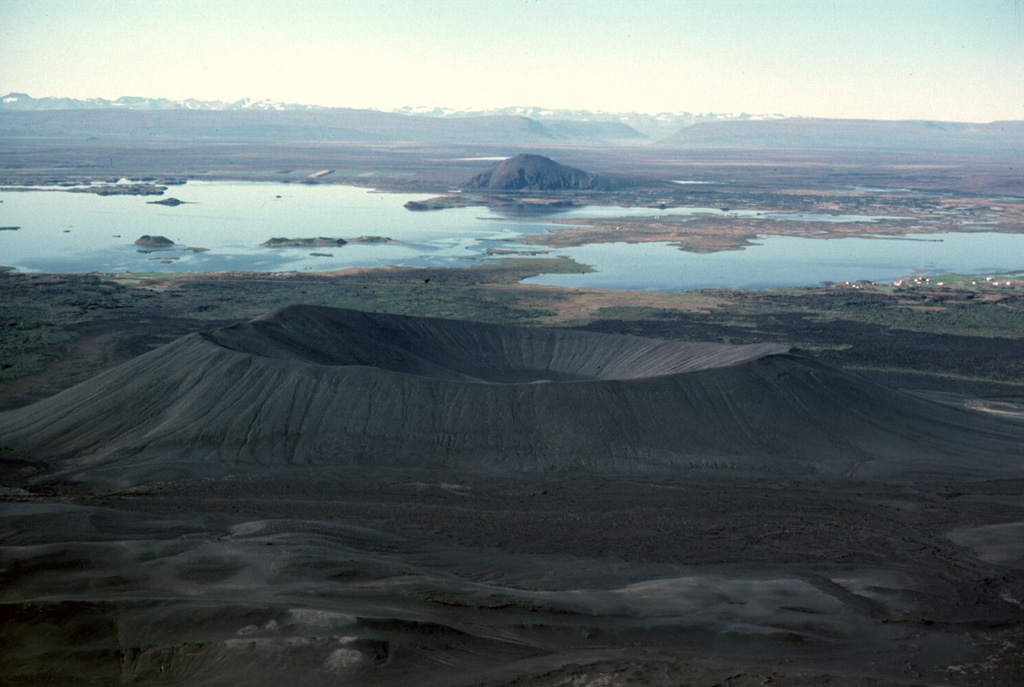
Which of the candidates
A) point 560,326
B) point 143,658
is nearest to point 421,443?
point 143,658

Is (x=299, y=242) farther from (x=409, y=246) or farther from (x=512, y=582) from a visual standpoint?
(x=512, y=582)

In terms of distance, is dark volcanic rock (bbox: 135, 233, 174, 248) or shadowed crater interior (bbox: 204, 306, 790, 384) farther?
dark volcanic rock (bbox: 135, 233, 174, 248)

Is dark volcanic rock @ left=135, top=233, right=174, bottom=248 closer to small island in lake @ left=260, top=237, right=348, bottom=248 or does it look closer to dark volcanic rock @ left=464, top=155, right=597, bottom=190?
small island in lake @ left=260, top=237, right=348, bottom=248

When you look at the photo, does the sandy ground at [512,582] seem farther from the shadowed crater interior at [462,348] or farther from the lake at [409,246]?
the lake at [409,246]

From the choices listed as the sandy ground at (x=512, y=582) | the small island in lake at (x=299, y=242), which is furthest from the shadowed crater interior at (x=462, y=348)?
the small island in lake at (x=299, y=242)

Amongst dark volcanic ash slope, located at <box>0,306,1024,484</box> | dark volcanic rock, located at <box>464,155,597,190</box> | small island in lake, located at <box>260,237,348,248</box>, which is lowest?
small island in lake, located at <box>260,237,348,248</box>

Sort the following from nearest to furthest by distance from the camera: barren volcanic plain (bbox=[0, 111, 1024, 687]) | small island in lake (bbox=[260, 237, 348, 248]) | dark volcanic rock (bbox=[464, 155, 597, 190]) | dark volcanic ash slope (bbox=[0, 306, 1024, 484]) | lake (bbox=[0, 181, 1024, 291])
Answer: barren volcanic plain (bbox=[0, 111, 1024, 687]), dark volcanic ash slope (bbox=[0, 306, 1024, 484]), lake (bbox=[0, 181, 1024, 291]), small island in lake (bbox=[260, 237, 348, 248]), dark volcanic rock (bbox=[464, 155, 597, 190])

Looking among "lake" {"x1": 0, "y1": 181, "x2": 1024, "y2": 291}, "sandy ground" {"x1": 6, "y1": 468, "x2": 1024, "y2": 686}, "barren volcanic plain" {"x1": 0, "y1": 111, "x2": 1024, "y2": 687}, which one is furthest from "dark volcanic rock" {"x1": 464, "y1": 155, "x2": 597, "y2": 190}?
"sandy ground" {"x1": 6, "y1": 468, "x2": 1024, "y2": 686}
